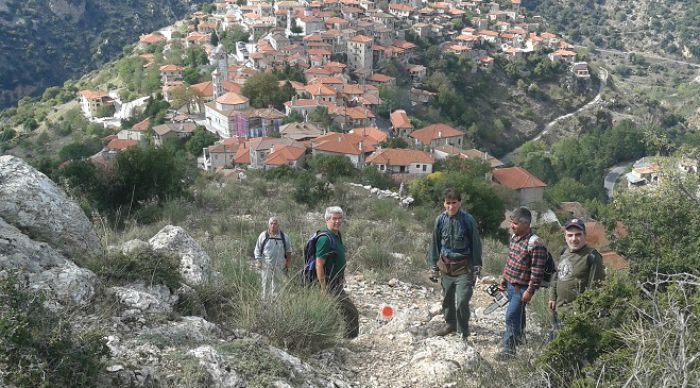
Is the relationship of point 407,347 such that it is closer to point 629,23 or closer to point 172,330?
point 172,330

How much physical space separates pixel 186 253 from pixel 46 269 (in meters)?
1.45

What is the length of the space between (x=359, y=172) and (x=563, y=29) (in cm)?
8989

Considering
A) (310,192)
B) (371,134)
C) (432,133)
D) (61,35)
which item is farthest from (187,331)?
(61,35)

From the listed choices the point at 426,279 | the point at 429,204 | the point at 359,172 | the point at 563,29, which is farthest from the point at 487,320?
the point at 563,29

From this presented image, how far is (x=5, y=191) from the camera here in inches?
152

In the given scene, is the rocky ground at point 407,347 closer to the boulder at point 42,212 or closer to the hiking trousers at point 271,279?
the hiking trousers at point 271,279

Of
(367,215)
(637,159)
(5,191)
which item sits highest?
(5,191)

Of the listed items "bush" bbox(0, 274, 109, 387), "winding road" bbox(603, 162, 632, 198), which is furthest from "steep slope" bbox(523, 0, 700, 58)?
"bush" bbox(0, 274, 109, 387)

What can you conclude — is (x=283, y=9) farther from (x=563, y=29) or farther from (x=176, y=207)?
(x=563, y=29)

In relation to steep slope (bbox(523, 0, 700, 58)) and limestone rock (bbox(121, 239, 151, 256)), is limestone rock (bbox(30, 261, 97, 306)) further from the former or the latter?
steep slope (bbox(523, 0, 700, 58))

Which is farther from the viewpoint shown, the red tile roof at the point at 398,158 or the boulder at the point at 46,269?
the red tile roof at the point at 398,158

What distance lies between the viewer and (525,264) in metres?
4.42

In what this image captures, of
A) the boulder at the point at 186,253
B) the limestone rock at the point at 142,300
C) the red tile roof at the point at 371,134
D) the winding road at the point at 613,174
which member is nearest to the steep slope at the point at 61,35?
the red tile roof at the point at 371,134

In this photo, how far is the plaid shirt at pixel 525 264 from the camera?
4305mm
